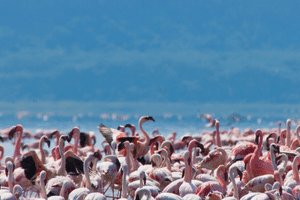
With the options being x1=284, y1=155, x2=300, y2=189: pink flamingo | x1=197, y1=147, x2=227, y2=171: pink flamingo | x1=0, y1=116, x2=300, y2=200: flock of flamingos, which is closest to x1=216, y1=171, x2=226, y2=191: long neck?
x1=0, y1=116, x2=300, y2=200: flock of flamingos

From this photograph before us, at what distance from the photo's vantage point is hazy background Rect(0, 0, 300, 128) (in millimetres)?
74500

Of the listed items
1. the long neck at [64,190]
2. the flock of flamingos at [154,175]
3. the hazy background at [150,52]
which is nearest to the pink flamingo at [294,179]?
the flock of flamingos at [154,175]

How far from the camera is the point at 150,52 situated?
96250 mm

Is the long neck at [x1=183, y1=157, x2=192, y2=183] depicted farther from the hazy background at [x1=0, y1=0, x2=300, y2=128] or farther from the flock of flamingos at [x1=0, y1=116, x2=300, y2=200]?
the hazy background at [x1=0, y1=0, x2=300, y2=128]

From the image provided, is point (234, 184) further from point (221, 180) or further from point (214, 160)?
point (214, 160)

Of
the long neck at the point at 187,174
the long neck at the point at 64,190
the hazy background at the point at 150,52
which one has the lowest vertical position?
the long neck at the point at 64,190

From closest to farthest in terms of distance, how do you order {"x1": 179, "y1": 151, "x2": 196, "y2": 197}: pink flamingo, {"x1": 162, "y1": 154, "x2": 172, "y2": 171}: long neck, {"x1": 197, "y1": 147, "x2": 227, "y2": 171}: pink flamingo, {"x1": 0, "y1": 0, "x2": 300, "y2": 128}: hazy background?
{"x1": 179, "y1": 151, "x2": 196, "y2": 197}: pink flamingo, {"x1": 162, "y1": 154, "x2": 172, "y2": 171}: long neck, {"x1": 197, "y1": 147, "x2": 227, "y2": 171}: pink flamingo, {"x1": 0, "y1": 0, "x2": 300, "y2": 128}: hazy background

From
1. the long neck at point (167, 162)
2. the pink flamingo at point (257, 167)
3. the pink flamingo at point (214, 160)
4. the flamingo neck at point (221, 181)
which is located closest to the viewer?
the flamingo neck at point (221, 181)

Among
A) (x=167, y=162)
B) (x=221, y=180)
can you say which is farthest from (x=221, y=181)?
(x=167, y=162)

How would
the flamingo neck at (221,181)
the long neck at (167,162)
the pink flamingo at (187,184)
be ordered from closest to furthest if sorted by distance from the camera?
the pink flamingo at (187,184) < the flamingo neck at (221,181) < the long neck at (167,162)

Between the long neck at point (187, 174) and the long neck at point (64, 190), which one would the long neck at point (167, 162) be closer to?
the long neck at point (187, 174)

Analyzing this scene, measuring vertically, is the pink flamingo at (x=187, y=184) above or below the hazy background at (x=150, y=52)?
below

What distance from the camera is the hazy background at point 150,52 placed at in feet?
Answer: 244

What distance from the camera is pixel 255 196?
8.41 meters
